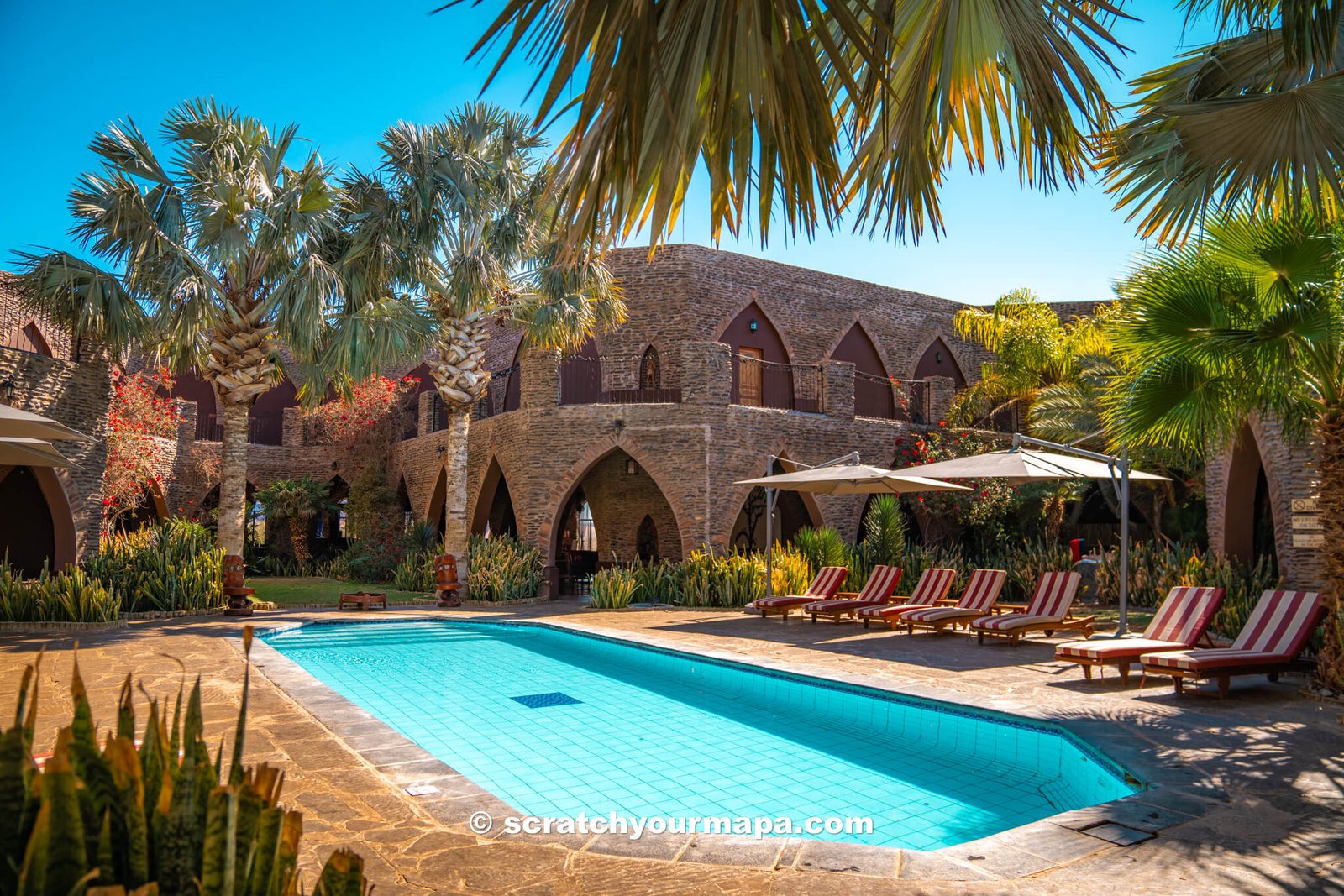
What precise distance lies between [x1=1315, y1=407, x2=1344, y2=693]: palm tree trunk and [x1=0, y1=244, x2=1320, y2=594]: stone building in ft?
13.0

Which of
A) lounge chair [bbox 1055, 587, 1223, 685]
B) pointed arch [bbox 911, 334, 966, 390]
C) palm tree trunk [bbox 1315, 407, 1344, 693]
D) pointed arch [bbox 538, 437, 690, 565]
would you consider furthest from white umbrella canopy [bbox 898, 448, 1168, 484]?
pointed arch [bbox 911, 334, 966, 390]

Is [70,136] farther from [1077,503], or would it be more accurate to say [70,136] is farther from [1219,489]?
[1077,503]

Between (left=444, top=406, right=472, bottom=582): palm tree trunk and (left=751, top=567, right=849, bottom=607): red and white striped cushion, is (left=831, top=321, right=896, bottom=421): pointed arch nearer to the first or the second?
(left=751, top=567, right=849, bottom=607): red and white striped cushion

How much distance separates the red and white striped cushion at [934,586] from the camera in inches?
484

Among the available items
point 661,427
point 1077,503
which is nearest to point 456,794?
point 661,427

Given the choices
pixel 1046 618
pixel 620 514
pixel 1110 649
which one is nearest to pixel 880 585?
pixel 1046 618

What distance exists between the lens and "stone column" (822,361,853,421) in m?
18.5

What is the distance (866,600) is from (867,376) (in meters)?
8.23

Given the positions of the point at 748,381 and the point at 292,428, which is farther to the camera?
the point at 292,428

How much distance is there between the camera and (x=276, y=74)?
9742mm

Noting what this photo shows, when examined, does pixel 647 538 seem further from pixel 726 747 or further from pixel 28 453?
pixel 726 747

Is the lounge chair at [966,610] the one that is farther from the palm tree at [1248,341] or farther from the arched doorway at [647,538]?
the arched doorway at [647,538]

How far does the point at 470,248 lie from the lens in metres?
14.8

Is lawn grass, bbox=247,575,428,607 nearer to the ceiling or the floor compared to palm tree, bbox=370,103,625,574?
nearer to the floor
